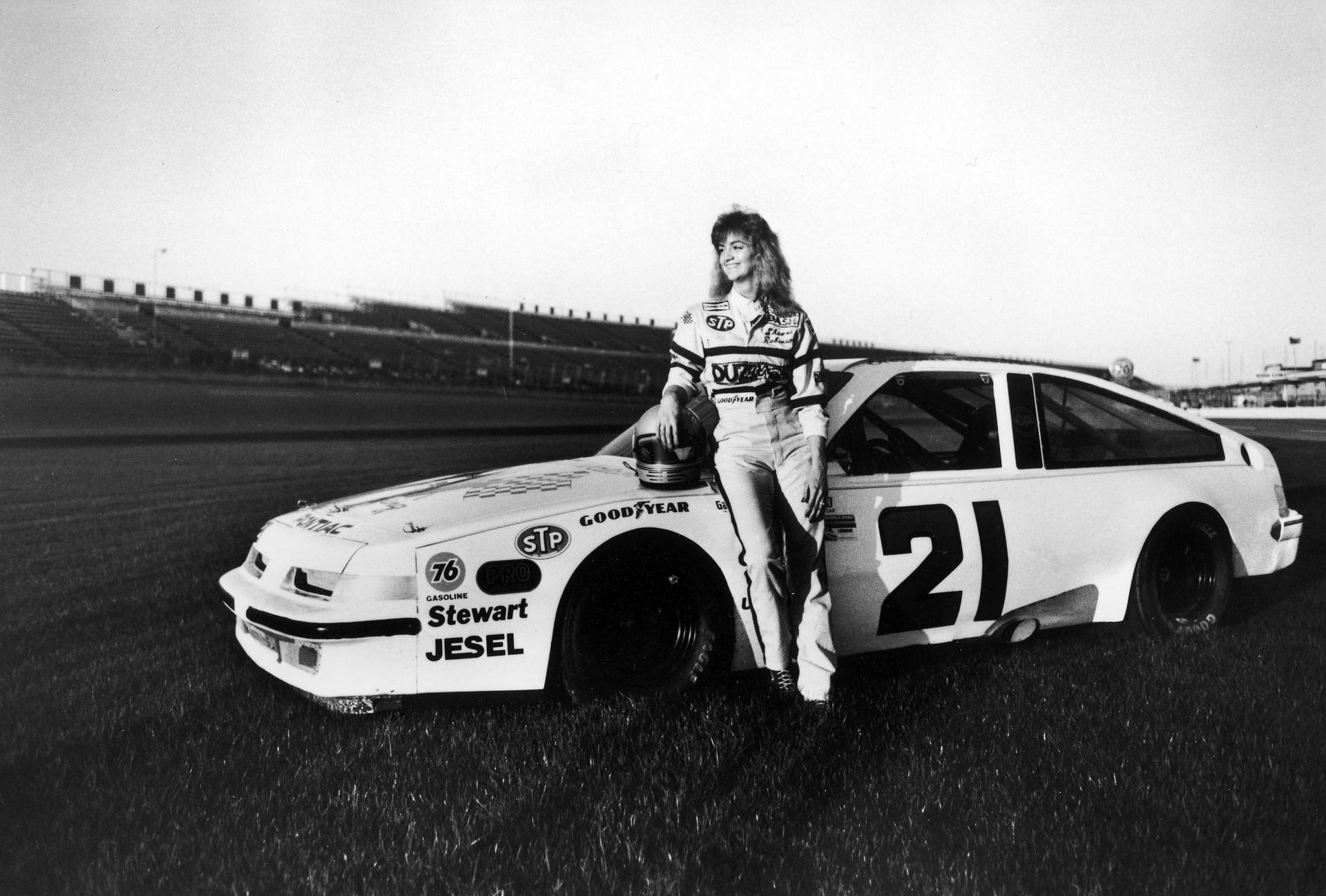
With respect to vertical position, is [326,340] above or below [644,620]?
above

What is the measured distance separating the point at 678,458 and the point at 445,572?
3.03 ft

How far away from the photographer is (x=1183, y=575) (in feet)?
13.9

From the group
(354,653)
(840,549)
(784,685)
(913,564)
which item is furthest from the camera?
(913,564)

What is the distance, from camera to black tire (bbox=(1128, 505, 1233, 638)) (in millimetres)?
4043

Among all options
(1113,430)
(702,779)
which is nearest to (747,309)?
(702,779)

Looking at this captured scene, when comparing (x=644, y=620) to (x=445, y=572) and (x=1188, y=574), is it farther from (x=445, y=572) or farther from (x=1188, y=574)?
(x=1188, y=574)

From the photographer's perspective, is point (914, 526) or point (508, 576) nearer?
point (508, 576)

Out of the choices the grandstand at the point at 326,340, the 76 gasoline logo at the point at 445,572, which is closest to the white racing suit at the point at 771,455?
the 76 gasoline logo at the point at 445,572

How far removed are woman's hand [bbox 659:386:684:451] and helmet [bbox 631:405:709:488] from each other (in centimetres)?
2

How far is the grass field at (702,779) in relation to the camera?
215 centimetres

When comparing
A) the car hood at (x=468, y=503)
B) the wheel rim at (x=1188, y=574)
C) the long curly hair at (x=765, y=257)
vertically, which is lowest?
the wheel rim at (x=1188, y=574)

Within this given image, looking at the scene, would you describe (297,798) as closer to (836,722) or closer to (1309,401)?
(836,722)

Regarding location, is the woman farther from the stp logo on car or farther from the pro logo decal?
the pro logo decal

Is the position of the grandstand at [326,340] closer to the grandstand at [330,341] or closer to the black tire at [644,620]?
the grandstand at [330,341]
